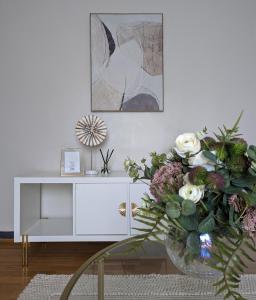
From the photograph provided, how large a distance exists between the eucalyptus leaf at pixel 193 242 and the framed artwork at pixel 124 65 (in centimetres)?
204

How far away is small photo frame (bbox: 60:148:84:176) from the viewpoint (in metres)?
2.50

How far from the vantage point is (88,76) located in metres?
2.87

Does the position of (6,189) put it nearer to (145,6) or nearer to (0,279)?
(0,279)

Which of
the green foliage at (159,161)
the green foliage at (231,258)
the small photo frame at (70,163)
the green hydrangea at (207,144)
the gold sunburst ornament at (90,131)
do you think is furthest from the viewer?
the gold sunburst ornament at (90,131)

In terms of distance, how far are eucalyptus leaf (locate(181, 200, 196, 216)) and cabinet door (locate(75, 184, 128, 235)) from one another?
59.8 inches

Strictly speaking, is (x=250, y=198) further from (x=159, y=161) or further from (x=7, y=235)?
(x=7, y=235)

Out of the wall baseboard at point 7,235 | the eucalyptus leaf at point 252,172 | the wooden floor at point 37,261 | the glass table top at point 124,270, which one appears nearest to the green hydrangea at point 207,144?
the eucalyptus leaf at point 252,172

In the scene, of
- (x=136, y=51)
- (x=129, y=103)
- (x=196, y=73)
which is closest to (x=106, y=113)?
(x=129, y=103)

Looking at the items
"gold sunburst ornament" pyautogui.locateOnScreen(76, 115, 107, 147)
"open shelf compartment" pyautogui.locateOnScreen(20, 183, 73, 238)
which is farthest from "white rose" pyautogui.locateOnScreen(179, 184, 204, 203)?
"gold sunburst ornament" pyautogui.locateOnScreen(76, 115, 107, 147)

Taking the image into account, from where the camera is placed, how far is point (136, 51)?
2.87 meters

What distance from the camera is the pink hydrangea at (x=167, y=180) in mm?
905

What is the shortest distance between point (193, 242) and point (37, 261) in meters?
1.79

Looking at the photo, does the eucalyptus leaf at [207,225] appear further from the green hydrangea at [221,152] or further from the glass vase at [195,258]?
the green hydrangea at [221,152]

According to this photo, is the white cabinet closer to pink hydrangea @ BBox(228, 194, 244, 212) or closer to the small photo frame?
the small photo frame
